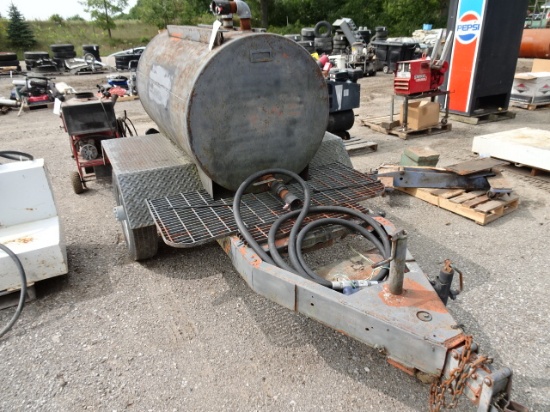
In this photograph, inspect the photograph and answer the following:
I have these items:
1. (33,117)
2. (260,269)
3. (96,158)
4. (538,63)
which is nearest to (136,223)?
(260,269)

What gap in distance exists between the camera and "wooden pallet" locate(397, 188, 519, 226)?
466cm

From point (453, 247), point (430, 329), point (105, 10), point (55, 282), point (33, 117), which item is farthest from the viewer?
point (105, 10)

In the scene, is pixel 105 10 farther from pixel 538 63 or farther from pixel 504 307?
pixel 504 307

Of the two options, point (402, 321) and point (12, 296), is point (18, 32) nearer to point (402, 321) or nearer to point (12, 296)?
point (12, 296)

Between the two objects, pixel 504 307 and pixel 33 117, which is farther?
pixel 33 117

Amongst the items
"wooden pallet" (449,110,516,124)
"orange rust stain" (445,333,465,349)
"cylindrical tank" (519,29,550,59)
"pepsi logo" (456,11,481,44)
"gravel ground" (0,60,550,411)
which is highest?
"pepsi logo" (456,11,481,44)

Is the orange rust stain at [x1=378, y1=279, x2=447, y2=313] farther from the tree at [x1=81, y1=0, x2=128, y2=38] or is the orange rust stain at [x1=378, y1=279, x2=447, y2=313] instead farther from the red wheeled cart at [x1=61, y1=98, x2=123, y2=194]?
the tree at [x1=81, y1=0, x2=128, y2=38]

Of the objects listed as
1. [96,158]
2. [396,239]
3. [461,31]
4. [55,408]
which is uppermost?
[461,31]

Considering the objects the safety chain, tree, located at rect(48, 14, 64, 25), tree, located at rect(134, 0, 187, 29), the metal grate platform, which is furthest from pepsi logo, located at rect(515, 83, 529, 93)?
tree, located at rect(48, 14, 64, 25)

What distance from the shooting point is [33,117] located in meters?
11.3

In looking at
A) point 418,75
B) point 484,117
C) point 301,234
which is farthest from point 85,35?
point 301,234

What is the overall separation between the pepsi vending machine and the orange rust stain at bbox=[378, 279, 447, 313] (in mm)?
7780

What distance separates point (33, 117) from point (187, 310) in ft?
34.6

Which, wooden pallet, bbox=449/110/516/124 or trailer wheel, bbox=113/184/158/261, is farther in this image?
wooden pallet, bbox=449/110/516/124
